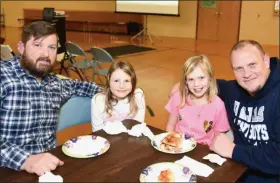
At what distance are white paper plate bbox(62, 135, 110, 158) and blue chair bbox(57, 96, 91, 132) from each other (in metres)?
0.44

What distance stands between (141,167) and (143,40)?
35.7 feet

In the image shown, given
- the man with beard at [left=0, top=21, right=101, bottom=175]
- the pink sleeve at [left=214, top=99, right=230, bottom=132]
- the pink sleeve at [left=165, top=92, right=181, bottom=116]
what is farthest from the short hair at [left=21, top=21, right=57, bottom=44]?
the pink sleeve at [left=214, top=99, right=230, bottom=132]

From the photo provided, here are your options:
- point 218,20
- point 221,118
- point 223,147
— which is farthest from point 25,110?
point 218,20

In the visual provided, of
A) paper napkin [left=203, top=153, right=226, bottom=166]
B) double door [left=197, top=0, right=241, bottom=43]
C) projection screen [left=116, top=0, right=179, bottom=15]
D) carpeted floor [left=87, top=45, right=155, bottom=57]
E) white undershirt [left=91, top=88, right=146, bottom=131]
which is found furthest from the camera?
projection screen [left=116, top=0, right=179, bottom=15]

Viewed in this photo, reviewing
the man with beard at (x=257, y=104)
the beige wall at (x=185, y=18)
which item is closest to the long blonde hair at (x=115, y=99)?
the man with beard at (x=257, y=104)

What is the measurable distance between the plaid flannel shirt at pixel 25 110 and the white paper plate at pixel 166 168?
68 centimetres

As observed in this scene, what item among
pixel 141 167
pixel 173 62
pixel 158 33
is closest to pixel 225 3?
pixel 158 33

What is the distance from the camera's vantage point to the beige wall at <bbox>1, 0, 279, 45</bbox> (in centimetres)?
1080

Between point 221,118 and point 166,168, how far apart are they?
0.84 m

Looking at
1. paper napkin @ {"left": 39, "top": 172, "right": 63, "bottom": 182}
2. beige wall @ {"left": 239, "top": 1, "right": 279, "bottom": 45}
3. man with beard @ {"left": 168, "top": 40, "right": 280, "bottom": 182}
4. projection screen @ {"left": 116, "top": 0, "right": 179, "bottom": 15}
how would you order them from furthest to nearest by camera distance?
1. projection screen @ {"left": 116, "top": 0, "right": 179, "bottom": 15}
2. beige wall @ {"left": 239, "top": 1, "right": 279, "bottom": 45}
3. man with beard @ {"left": 168, "top": 40, "right": 280, "bottom": 182}
4. paper napkin @ {"left": 39, "top": 172, "right": 63, "bottom": 182}

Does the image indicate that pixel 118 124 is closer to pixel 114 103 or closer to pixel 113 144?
pixel 113 144

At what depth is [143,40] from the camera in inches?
478

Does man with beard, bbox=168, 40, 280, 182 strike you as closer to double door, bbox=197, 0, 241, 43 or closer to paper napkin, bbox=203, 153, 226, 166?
paper napkin, bbox=203, 153, 226, 166

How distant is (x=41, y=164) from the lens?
1455mm
